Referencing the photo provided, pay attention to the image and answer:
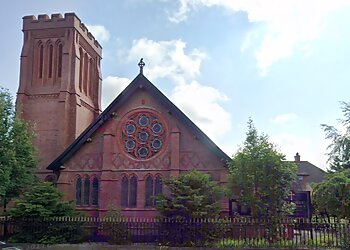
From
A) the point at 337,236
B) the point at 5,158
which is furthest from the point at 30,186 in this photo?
the point at 337,236

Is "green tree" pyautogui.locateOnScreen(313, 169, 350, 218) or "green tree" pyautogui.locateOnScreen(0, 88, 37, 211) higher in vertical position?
"green tree" pyautogui.locateOnScreen(0, 88, 37, 211)

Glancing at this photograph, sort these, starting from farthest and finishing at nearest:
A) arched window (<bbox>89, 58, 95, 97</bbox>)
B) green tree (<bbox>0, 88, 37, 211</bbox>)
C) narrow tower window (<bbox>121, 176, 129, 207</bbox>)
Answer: arched window (<bbox>89, 58, 95, 97</bbox>), narrow tower window (<bbox>121, 176, 129, 207</bbox>), green tree (<bbox>0, 88, 37, 211</bbox>)

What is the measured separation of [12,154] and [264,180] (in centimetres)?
1411

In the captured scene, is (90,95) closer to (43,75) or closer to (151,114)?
(43,75)

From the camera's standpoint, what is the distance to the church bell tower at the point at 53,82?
36.2 meters

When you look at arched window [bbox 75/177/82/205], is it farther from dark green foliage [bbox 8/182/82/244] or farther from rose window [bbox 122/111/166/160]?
dark green foliage [bbox 8/182/82/244]

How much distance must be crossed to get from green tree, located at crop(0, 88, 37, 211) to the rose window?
6266 millimetres

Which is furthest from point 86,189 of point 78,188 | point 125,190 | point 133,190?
point 133,190

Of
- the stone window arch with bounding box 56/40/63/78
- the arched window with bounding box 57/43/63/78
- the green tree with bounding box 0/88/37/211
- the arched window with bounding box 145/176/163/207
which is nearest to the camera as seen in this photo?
the green tree with bounding box 0/88/37/211

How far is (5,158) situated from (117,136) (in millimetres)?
7418

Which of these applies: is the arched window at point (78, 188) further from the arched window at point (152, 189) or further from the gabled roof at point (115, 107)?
the arched window at point (152, 189)

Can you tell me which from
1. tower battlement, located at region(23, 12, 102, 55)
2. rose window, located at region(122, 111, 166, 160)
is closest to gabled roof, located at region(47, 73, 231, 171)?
rose window, located at region(122, 111, 166, 160)

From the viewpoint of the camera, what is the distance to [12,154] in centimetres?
2534

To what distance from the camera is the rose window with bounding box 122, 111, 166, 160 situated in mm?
29266
